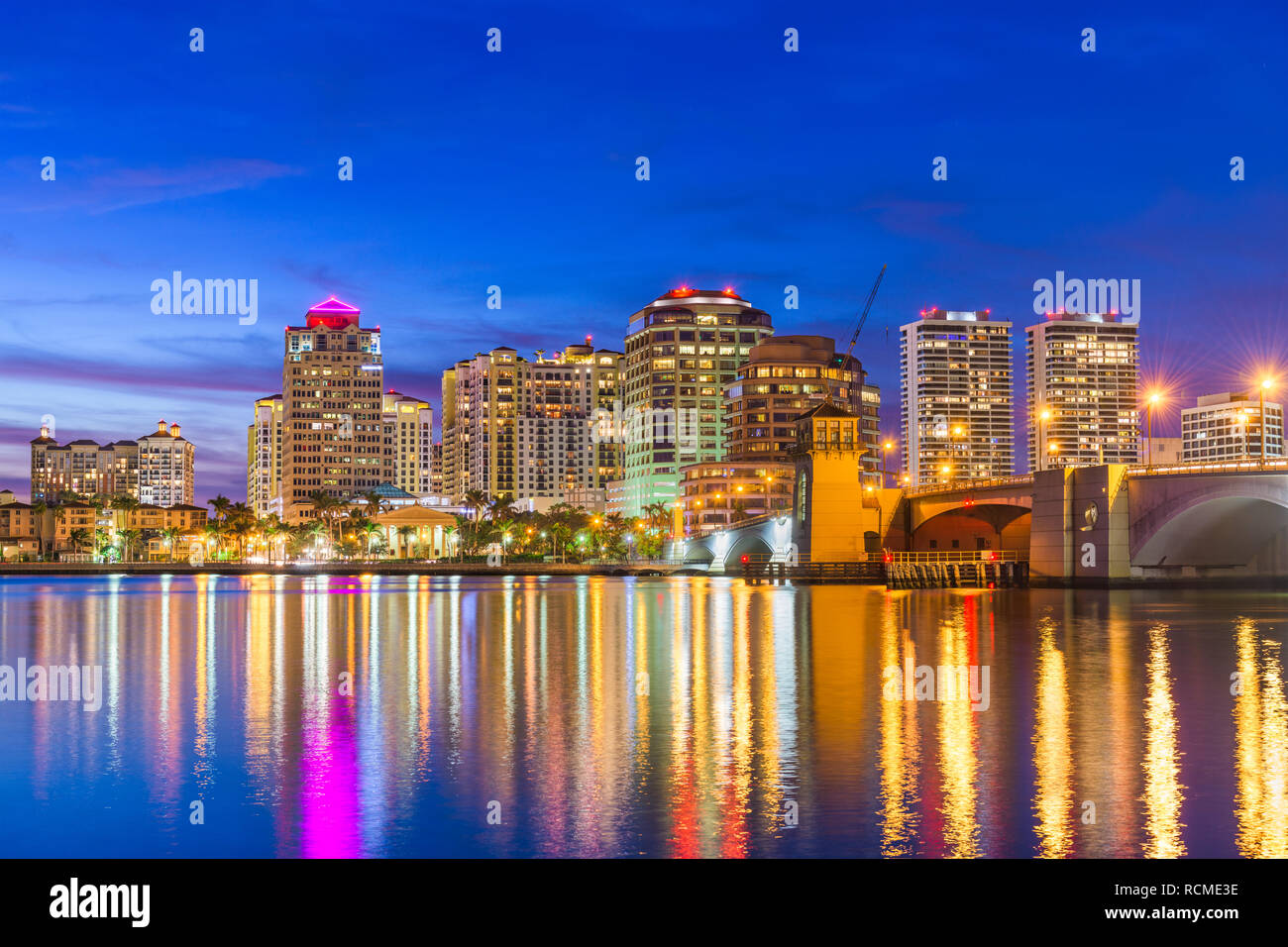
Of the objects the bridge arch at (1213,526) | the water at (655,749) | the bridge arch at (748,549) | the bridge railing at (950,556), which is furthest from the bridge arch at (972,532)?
the water at (655,749)

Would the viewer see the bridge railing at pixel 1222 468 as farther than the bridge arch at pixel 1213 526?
No

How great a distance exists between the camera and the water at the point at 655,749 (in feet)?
68.3

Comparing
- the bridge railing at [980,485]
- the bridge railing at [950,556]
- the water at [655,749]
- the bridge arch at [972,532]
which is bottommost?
the water at [655,749]

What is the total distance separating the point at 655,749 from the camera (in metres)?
28.8

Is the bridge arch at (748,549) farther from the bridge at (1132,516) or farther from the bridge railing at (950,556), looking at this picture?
the bridge at (1132,516)

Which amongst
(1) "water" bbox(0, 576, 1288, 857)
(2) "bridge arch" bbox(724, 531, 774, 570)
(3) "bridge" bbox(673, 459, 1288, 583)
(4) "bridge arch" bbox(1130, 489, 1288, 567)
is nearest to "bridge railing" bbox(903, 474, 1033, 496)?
(3) "bridge" bbox(673, 459, 1288, 583)

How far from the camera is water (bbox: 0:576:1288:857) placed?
820 inches

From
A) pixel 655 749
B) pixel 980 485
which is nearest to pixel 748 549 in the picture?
pixel 980 485

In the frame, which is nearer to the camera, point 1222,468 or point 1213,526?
point 1222,468

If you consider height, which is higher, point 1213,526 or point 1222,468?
point 1222,468

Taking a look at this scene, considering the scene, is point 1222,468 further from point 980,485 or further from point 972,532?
point 972,532

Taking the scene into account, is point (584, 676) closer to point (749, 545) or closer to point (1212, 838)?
point (1212, 838)

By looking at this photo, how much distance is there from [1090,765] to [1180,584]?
320 feet

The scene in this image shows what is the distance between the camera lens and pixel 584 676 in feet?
149
